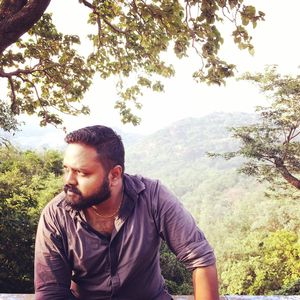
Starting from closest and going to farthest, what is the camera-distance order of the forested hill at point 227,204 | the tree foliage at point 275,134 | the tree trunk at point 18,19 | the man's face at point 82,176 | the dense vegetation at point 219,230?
the man's face at point 82,176 → the tree trunk at point 18,19 → the dense vegetation at point 219,230 → the tree foliage at point 275,134 → the forested hill at point 227,204

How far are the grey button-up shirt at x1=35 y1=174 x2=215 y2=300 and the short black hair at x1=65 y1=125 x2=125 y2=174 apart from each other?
25 centimetres

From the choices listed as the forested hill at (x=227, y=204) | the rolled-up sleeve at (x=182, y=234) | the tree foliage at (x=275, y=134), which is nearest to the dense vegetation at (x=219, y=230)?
the forested hill at (x=227, y=204)

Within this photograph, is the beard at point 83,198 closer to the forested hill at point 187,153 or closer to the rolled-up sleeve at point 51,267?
the rolled-up sleeve at point 51,267

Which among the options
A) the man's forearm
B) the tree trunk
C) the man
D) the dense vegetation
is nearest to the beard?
the man

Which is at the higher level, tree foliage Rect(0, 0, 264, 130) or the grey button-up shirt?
tree foliage Rect(0, 0, 264, 130)

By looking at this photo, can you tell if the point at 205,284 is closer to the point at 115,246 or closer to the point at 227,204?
the point at 115,246

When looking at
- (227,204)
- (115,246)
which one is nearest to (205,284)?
(115,246)

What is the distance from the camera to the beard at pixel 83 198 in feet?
6.43

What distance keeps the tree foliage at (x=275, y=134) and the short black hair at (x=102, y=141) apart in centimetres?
1730

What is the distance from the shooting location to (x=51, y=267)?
2004mm

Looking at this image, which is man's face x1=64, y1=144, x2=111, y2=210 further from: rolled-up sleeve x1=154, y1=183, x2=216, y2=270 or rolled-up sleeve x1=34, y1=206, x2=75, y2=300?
rolled-up sleeve x1=154, y1=183, x2=216, y2=270

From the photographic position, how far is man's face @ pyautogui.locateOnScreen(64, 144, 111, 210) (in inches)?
76.6

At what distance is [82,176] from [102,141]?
21 centimetres

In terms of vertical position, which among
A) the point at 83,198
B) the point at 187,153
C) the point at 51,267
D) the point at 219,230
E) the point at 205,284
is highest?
the point at 187,153
